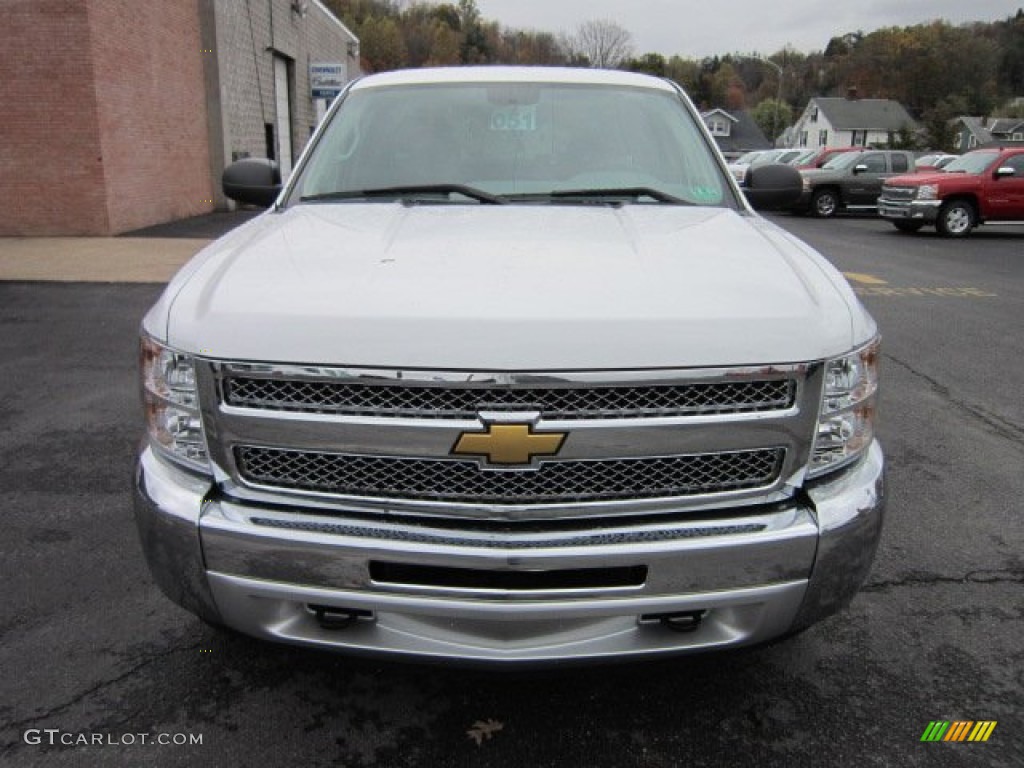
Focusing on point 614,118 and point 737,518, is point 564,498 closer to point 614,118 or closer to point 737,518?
point 737,518

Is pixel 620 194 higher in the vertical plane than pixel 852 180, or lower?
higher

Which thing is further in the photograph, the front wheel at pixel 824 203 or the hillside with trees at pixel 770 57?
the hillside with trees at pixel 770 57

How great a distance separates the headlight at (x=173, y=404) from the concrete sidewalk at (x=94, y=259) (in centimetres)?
826

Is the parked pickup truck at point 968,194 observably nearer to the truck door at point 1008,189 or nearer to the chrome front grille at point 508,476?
the truck door at point 1008,189

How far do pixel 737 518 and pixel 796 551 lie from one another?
6.2 inches

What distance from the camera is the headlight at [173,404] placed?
6.73ft

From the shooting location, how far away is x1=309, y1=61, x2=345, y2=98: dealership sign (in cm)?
2777

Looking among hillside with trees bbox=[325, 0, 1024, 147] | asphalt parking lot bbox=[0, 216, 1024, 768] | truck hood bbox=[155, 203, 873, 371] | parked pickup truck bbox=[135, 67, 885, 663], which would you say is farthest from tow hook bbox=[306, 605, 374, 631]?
hillside with trees bbox=[325, 0, 1024, 147]

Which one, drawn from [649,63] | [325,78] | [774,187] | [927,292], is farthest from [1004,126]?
[774,187]

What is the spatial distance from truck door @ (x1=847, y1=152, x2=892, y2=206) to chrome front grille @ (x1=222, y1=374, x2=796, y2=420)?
77.7 feet

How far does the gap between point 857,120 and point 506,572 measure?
84.5m

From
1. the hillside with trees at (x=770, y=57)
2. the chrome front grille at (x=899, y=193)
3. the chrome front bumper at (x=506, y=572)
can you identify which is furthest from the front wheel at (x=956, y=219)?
the hillside with trees at (x=770, y=57)

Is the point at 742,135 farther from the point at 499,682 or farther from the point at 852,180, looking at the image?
the point at 499,682

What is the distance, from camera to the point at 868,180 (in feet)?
76.2
